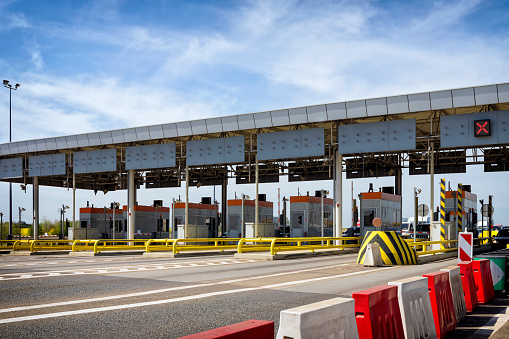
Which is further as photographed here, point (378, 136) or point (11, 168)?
point (11, 168)

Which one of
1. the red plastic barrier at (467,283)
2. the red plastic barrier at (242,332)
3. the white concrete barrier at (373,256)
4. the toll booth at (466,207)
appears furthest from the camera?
the toll booth at (466,207)

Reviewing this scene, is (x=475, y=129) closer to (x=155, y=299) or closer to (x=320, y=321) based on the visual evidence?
(x=155, y=299)

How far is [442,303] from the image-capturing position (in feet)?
24.9

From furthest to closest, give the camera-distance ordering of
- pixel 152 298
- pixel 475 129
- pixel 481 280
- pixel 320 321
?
pixel 475 129
pixel 481 280
pixel 152 298
pixel 320 321

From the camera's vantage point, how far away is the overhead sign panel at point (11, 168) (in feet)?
144

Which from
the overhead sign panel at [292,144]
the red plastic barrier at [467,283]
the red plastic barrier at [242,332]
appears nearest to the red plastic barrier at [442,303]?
the red plastic barrier at [467,283]

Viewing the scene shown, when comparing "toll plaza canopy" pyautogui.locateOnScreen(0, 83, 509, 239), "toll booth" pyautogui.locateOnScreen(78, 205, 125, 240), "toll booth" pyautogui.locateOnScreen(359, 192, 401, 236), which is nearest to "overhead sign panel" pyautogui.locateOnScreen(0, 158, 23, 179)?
"toll plaza canopy" pyautogui.locateOnScreen(0, 83, 509, 239)

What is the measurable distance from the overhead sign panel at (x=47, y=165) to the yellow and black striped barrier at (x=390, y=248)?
28832 mm

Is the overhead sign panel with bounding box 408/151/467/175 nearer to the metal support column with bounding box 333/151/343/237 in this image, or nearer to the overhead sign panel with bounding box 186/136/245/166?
the metal support column with bounding box 333/151/343/237

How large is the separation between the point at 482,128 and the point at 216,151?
52.3 feet

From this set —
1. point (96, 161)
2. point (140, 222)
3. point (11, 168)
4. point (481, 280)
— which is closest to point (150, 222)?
point (140, 222)

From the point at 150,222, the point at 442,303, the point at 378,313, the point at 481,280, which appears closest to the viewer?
the point at 378,313

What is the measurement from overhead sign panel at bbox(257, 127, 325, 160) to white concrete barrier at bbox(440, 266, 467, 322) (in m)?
21.8

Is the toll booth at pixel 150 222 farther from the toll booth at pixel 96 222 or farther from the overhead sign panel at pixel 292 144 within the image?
the overhead sign panel at pixel 292 144
